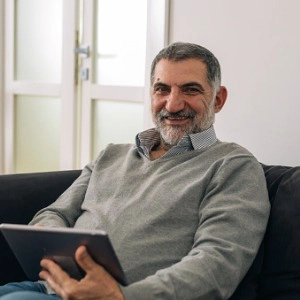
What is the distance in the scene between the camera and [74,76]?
337cm

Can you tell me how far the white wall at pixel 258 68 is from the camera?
1.97 m

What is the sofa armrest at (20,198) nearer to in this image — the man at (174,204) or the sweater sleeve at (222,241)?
the man at (174,204)

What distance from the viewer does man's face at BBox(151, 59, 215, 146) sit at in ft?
5.52

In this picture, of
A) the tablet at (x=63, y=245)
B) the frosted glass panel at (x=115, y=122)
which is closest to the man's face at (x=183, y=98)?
the tablet at (x=63, y=245)

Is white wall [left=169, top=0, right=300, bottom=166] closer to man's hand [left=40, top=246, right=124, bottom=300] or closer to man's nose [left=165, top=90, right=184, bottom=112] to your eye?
man's nose [left=165, top=90, right=184, bottom=112]

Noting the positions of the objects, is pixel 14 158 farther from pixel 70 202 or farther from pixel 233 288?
pixel 233 288

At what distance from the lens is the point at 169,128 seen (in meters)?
1.74

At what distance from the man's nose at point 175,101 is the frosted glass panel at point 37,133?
1.95 metres

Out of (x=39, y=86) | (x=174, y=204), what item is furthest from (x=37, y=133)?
(x=174, y=204)

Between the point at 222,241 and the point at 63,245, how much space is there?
39cm

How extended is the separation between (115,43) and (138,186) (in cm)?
165

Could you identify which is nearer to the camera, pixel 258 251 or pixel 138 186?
pixel 258 251

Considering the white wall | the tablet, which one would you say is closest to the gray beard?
the white wall

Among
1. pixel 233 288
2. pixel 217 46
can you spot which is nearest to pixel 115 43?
pixel 217 46
